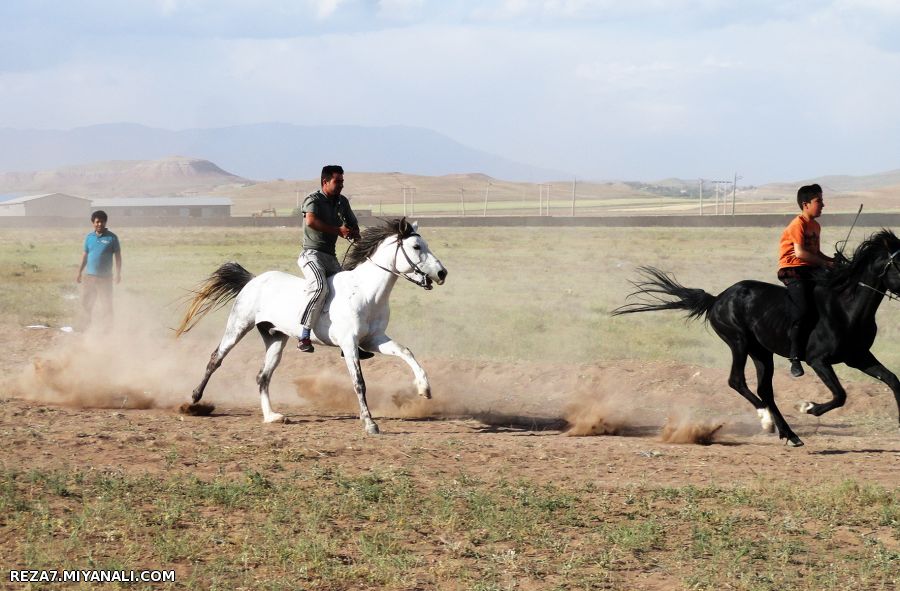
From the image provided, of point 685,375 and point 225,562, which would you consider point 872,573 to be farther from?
point 685,375

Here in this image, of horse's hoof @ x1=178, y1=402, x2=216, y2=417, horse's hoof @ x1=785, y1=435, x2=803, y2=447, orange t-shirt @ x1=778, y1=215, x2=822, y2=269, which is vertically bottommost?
horse's hoof @ x1=178, y1=402, x2=216, y2=417

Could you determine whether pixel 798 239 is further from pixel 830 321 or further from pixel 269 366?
pixel 269 366

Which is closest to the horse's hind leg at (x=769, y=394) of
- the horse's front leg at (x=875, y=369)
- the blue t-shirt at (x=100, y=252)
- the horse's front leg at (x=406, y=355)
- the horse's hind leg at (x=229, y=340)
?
the horse's front leg at (x=875, y=369)

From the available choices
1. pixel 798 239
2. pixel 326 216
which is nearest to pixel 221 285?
pixel 326 216

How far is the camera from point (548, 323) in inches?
864

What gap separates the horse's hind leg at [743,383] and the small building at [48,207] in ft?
340

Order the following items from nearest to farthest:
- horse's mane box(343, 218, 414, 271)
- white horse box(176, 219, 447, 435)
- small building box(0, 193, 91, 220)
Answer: white horse box(176, 219, 447, 435) < horse's mane box(343, 218, 414, 271) < small building box(0, 193, 91, 220)

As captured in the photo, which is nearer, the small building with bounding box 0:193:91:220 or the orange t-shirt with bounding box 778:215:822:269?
the orange t-shirt with bounding box 778:215:822:269

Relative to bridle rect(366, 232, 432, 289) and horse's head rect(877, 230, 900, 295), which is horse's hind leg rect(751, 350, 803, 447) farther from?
bridle rect(366, 232, 432, 289)

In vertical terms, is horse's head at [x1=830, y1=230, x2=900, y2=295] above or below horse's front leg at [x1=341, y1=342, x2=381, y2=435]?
above

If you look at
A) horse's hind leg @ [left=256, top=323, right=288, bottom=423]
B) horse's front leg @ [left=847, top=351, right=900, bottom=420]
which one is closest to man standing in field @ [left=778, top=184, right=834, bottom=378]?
horse's front leg @ [left=847, top=351, right=900, bottom=420]

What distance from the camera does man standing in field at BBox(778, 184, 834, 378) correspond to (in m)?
10.6

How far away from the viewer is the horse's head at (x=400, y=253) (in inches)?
436

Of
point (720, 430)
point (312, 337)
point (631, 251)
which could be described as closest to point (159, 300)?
point (312, 337)
